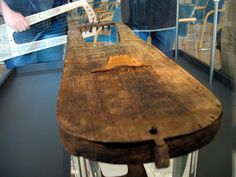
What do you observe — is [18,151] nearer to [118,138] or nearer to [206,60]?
[118,138]

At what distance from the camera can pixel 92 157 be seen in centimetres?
73

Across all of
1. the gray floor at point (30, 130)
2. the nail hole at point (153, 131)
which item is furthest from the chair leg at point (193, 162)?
the gray floor at point (30, 130)

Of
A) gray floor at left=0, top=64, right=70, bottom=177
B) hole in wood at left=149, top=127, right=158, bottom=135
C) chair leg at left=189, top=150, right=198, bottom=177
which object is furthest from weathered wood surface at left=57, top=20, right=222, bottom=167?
gray floor at left=0, top=64, right=70, bottom=177

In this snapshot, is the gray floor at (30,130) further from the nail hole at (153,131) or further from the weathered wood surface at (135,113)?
the nail hole at (153,131)

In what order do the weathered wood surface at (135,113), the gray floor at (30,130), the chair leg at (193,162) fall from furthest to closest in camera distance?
1. the gray floor at (30,130)
2. the chair leg at (193,162)
3. the weathered wood surface at (135,113)

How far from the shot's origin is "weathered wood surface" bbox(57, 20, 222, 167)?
70 centimetres

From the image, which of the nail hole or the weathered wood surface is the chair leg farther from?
the nail hole

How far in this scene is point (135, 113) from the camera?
0.80 metres

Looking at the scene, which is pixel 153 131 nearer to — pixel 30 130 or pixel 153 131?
pixel 153 131

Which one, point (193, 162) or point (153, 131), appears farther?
point (193, 162)

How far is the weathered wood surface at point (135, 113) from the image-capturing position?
0.70 m

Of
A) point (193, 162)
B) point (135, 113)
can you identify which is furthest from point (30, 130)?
point (135, 113)

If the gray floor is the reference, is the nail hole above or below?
above

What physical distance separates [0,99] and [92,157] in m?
2.63
